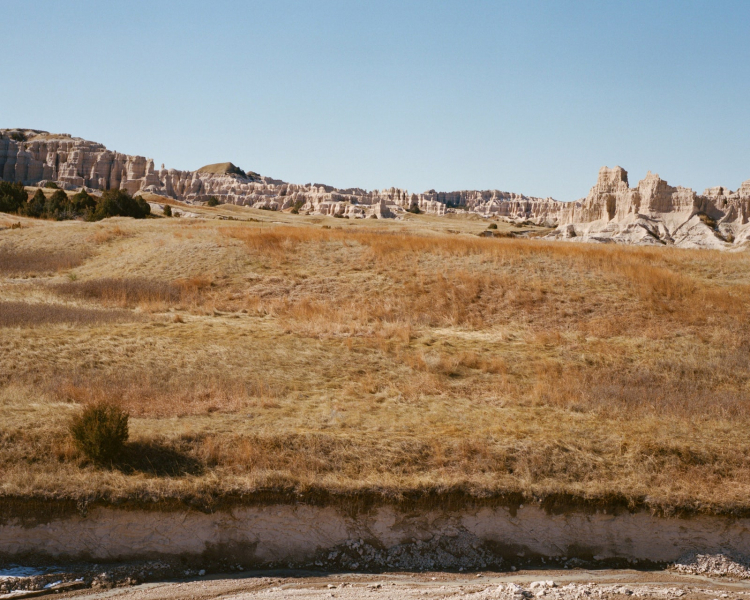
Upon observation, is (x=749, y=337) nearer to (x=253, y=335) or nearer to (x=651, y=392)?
(x=651, y=392)

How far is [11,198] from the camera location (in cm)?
5306

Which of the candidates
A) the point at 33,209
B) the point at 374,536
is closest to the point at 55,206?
the point at 33,209

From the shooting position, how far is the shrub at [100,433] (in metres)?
8.27

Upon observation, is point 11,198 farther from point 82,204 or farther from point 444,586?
point 444,586

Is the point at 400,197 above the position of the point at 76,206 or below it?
above

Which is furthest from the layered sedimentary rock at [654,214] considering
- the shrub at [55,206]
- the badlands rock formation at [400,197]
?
the shrub at [55,206]

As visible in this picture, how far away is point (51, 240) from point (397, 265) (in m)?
18.2

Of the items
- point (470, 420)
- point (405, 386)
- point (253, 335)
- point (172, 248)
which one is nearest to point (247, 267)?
point (172, 248)

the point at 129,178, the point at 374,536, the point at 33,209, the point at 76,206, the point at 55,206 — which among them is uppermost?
the point at 129,178

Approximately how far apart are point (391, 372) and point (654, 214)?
7975 centimetres

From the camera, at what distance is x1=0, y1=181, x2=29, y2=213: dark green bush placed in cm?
5191

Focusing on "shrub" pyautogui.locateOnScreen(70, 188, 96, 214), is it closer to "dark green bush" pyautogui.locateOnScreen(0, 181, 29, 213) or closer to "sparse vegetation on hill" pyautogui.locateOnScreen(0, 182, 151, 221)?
"sparse vegetation on hill" pyautogui.locateOnScreen(0, 182, 151, 221)

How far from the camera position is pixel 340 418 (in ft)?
33.3

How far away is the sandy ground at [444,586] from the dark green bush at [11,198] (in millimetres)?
52560
